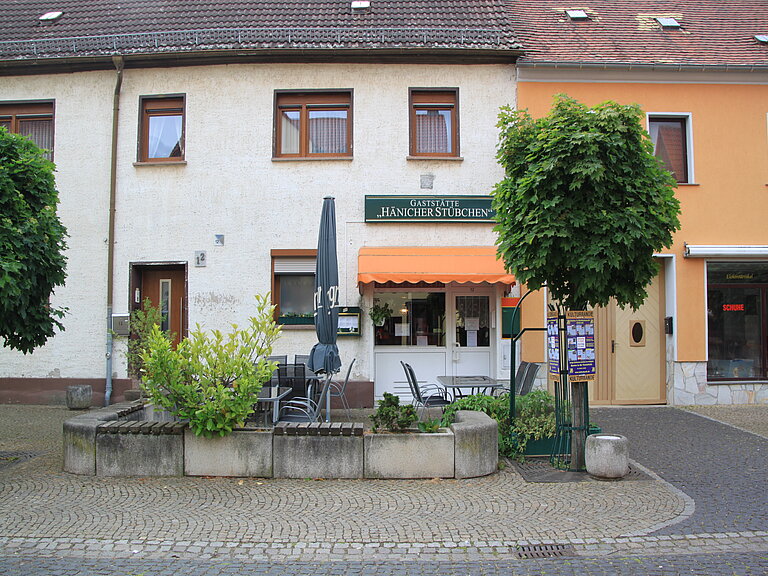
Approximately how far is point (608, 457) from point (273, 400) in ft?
12.3

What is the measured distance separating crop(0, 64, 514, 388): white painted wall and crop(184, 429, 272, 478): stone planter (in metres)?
4.70

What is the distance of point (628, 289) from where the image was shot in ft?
20.7

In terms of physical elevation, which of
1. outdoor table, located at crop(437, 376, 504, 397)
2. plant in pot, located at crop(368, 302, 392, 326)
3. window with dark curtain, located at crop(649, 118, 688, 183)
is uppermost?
window with dark curtain, located at crop(649, 118, 688, 183)

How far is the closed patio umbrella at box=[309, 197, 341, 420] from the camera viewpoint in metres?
7.87

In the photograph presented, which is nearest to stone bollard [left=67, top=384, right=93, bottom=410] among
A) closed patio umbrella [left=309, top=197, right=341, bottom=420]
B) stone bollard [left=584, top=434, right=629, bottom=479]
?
closed patio umbrella [left=309, top=197, right=341, bottom=420]

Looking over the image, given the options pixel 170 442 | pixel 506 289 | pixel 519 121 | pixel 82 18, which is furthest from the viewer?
pixel 82 18

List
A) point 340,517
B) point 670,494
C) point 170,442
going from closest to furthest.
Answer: point 340,517
point 670,494
point 170,442

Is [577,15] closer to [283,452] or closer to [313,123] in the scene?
[313,123]

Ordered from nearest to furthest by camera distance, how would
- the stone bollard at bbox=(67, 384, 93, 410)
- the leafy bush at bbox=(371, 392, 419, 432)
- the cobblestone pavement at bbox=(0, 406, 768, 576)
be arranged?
the cobblestone pavement at bbox=(0, 406, 768, 576)
the leafy bush at bbox=(371, 392, 419, 432)
the stone bollard at bbox=(67, 384, 93, 410)

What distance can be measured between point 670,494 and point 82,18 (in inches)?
530

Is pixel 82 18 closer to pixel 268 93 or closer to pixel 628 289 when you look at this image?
pixel 268 93

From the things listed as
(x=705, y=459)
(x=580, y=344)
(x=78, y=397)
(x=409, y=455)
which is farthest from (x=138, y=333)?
(x=705, y=459)

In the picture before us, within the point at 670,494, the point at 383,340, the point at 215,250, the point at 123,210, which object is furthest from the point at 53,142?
the point at 670,494

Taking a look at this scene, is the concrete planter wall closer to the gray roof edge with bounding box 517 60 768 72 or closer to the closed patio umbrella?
the closed patio umbrella
